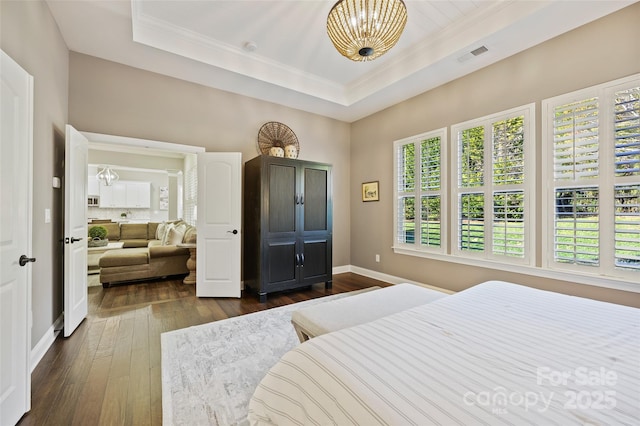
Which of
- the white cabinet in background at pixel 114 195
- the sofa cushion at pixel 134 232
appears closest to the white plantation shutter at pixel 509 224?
the sofa cushion at pixel 134 232

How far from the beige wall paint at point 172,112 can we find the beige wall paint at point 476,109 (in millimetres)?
1002

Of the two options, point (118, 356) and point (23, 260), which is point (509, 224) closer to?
point (118, 356)

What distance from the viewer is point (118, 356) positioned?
2238 mm

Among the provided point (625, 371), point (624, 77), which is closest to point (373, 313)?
point (625, 371)

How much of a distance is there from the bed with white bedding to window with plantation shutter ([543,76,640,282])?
1.35m

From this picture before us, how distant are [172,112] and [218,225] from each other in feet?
5.32

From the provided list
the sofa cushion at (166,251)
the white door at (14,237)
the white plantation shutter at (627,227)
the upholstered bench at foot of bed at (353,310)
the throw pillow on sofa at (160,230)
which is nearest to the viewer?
the white door at (14,237)

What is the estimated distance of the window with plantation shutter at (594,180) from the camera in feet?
7.56

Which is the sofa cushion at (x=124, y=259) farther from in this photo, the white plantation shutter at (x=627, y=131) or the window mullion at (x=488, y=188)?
the white plantation shutter at (x=627, y=131)

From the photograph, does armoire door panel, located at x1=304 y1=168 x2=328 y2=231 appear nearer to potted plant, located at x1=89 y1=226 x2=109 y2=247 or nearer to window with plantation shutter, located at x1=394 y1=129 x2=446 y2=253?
window with plantation shutter, located at x1=394 y1=129 x2=446 y2=253

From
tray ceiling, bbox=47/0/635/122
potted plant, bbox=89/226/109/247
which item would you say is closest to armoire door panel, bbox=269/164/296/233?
tray ceiling, bbox=47/0/635/122

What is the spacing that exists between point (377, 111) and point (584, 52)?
2637mm

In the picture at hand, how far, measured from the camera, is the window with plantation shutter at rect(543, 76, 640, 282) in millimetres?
2305

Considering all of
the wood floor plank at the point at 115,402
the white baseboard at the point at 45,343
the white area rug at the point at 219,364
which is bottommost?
the wood floor plank at the point at 115,402
